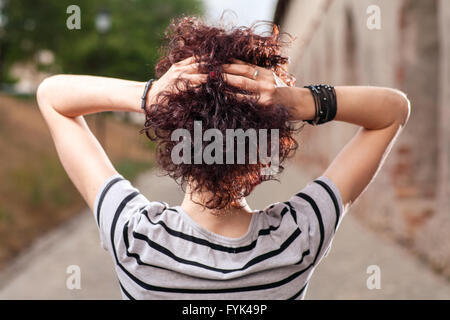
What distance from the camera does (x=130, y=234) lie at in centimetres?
127

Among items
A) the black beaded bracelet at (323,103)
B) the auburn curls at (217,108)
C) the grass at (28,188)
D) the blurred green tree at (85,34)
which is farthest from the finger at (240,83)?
the blurred green tree at (85,34)

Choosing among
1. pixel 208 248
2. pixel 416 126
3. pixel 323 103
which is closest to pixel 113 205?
→ pixel 208 248

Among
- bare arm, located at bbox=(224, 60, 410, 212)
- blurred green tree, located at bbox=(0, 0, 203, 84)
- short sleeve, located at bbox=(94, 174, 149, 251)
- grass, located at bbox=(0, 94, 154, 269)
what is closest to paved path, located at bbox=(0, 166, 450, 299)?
grass, located at bbox=(0, 94, 154, 269)

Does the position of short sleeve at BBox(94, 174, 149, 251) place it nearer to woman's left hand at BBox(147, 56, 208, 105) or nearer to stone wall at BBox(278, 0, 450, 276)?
woman's left hand at BBox(147, 56, 208, 105)

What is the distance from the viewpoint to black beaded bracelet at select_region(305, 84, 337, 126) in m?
1.28

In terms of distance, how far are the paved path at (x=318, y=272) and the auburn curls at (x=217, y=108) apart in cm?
340

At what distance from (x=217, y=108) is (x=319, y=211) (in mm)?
427

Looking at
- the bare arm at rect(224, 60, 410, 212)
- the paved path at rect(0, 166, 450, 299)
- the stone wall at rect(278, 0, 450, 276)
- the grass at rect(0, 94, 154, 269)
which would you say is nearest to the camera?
the bare arm at rect(224, 60, 410, 212)

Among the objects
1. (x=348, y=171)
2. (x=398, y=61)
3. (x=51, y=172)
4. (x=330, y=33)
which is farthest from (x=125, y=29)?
(x=348, y=171)

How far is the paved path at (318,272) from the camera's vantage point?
175 inches

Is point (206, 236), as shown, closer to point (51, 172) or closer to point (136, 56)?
point (51, 172)

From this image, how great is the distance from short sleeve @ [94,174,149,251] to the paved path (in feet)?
10.8

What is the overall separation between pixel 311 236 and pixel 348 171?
0.76 ft

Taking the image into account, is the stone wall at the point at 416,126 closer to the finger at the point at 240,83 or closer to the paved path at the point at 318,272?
the paved path at the point at 318,272
